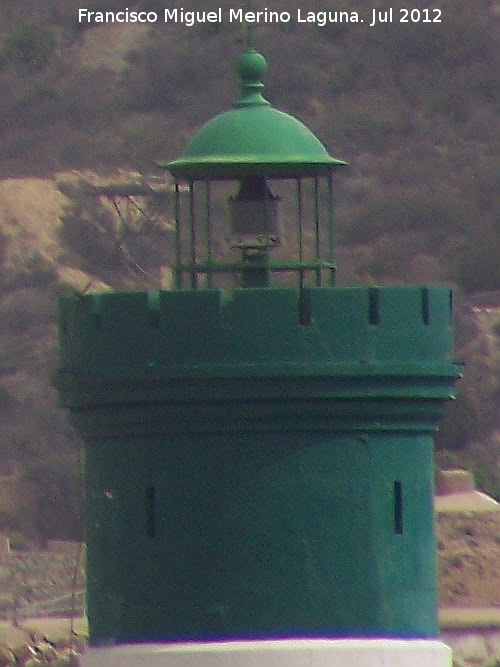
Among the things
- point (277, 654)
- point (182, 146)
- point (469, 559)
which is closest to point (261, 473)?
point (277, 654)

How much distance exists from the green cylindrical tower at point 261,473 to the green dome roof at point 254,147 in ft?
0.34

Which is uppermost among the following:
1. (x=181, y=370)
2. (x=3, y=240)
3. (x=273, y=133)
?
(x=3, y=240)

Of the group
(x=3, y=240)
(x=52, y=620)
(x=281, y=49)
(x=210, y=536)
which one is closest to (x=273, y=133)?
(x=210, y=536)

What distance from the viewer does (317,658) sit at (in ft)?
32.6

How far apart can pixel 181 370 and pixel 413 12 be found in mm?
87503

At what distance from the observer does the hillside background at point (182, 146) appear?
67312mm

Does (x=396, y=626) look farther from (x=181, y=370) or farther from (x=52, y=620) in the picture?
(x=52, y=620)

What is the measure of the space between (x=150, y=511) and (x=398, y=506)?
92 centimetres

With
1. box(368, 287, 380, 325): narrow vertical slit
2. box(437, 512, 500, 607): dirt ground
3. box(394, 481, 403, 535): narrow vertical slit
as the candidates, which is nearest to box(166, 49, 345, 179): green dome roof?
box(368, 287, 380, 325): narrow vertical slit

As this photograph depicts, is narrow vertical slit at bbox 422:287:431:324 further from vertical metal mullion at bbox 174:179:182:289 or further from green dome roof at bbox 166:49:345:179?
vertical metal mullion at bbox 174:179:182:289

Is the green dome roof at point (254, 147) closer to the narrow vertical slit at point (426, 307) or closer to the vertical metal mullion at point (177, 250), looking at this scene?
the vertical metal mullion at point (177, 250)

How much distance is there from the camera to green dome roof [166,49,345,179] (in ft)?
34.3

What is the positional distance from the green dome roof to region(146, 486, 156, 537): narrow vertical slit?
1234 millimetres

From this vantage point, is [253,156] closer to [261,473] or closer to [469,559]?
[261,473]
